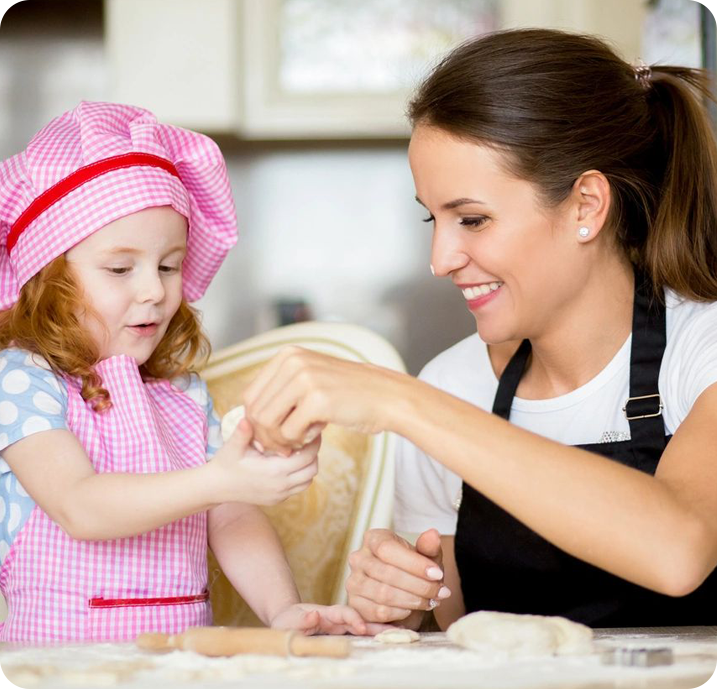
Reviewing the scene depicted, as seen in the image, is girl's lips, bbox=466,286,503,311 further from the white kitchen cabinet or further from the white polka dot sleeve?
the white kitchen cabinet

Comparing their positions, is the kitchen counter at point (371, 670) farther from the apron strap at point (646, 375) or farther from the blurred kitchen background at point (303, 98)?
the blurred kitchen background at point (303, 98)

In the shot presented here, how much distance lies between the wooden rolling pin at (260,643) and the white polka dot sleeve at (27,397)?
0.39m

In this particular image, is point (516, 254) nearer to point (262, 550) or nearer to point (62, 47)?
point (262, 550)

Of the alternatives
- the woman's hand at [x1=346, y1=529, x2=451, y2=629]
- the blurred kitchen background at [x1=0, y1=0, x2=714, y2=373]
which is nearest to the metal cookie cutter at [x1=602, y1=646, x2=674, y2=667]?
the woman's hand at [x1=346, y1=529, x2=451, y2=629]

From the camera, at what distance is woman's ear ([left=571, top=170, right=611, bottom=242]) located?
1.28 m

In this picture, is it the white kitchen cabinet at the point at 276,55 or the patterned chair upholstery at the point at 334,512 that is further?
the white kitchen cabinet at the point at 276,55

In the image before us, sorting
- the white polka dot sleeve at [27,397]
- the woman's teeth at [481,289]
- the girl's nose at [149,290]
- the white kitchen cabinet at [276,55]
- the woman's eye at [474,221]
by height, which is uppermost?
the white kitchen cabinet at [276,55]

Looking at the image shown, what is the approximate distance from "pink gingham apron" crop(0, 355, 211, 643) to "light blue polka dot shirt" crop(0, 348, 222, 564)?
0.02 meters

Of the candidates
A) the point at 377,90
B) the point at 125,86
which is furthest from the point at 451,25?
the point at 125,86

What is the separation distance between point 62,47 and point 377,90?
92cm

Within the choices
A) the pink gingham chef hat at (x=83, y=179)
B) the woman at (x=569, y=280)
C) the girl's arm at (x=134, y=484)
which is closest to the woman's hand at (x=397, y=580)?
the woman at (x=569, y=280)

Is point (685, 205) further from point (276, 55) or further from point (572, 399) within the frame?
point (276, 55)

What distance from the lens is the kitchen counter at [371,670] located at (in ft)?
2.43

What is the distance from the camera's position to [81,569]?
3.95 ft
